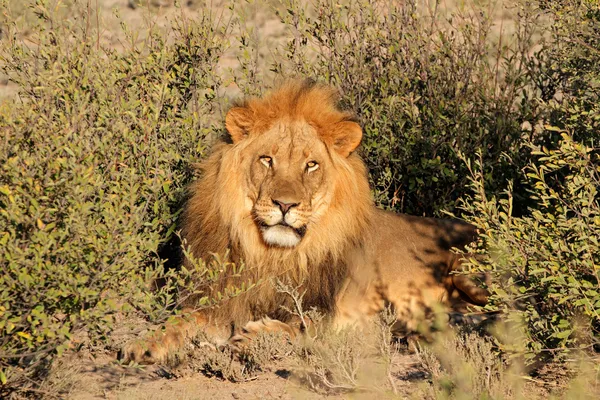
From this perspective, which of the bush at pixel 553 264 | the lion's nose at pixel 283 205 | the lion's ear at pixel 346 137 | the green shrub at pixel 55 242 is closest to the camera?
the green shrub at pixel 55 242

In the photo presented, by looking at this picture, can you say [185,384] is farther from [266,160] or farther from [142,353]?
[266,160]

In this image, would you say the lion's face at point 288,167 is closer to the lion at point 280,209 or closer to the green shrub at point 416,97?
the lion at point 280,209

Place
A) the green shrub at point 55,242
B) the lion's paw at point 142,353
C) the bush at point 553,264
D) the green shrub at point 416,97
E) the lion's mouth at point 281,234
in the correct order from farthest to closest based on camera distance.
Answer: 1. the green shrub at point 416,97
2. the lion's mouth at point 281,234
3. the lion's paw at point 142,353
4. the bush at point 553,264
5. the green shrub at point 55,242

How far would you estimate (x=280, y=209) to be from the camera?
520 cm

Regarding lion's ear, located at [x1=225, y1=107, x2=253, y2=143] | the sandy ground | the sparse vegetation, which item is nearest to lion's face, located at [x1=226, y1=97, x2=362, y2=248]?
lion's ear, located at [x1=225, y1=107, x2=253, y2=143]

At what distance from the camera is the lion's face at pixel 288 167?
5.25m

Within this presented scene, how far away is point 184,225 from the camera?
5.77 m

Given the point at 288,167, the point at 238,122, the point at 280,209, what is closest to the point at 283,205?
the point at 280,209

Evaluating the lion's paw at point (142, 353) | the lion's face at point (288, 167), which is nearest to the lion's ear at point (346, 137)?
the lion's face at point (288, 167)

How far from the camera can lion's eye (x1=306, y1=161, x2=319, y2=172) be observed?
5512 mm

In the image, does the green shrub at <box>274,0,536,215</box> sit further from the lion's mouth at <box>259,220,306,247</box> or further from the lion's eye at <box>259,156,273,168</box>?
the lion's mouth at <box>259,220,306,247</box>

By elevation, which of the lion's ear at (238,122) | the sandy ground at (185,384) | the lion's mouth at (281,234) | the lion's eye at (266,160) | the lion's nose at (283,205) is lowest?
the sandy ground at (185,384)

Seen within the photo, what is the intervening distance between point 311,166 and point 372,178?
71.2 inches

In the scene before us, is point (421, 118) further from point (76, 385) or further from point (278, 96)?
point (76, 385)
